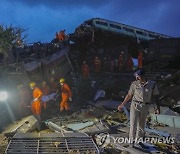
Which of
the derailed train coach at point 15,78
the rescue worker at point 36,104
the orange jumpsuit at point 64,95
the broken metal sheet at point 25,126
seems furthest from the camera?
the orange jumpsuit at point 64,95

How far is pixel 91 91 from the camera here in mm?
13797

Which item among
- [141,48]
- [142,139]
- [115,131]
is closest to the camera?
[142,139]

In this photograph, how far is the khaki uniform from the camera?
5852 millimetres

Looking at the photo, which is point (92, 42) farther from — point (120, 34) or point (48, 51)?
point (48, 51)

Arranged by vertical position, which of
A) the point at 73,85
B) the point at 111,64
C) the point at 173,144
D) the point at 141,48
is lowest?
the point at 173,144

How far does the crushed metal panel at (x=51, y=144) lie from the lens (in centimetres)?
598

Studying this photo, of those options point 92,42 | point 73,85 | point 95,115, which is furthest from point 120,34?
point 95,115

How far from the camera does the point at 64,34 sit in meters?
17.4

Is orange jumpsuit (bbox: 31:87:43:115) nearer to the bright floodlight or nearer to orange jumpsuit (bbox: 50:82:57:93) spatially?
the bright floodlight

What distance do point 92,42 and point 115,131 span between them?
11.1 meters

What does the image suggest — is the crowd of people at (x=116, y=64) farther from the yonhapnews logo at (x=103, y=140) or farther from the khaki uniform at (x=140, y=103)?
the khaki uniform at (x=140, y=103)

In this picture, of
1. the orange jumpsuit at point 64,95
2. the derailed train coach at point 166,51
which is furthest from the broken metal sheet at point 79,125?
the derailed train coach at point 166,51

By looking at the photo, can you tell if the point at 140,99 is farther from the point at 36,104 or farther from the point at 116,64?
the point at 116,64

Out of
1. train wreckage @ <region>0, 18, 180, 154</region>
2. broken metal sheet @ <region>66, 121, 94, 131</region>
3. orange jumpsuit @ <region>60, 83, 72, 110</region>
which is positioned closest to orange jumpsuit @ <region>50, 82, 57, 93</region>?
train wreckage @ <region>0, 18, 180, 154</region>
